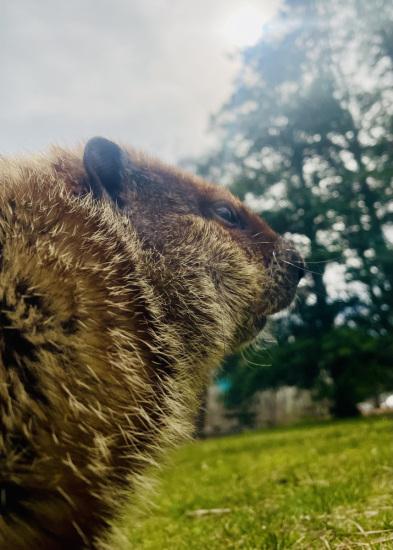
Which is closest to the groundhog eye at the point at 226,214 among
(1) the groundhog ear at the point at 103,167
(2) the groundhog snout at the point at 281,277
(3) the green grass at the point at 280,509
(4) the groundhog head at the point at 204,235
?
(4) the groundhog head at the point at 204,235

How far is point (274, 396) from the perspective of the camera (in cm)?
3375

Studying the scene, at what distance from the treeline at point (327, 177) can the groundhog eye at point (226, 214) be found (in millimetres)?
15242

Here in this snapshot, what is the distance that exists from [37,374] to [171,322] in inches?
34.7

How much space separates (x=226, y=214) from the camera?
11.5ft

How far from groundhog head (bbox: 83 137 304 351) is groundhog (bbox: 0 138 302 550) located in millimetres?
13

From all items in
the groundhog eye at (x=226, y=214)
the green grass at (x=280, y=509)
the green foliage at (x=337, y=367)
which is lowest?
the green grass at (x=280, y=509)

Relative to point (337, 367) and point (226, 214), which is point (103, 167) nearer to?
point (226, 214)

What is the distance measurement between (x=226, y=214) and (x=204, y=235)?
43 centimetres

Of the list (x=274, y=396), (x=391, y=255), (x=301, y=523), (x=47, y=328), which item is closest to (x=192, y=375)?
(x=47, y=328)

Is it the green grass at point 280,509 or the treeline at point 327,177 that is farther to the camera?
the treeline at point 327,177

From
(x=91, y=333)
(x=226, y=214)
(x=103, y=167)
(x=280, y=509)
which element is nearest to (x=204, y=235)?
(x=226, y=214)

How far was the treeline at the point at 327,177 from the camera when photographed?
20.8 metres

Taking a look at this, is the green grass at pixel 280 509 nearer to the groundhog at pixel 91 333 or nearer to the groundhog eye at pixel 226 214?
the groundhog at pixel 91 333

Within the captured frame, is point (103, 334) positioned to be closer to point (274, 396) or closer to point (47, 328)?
point (47, 328)
